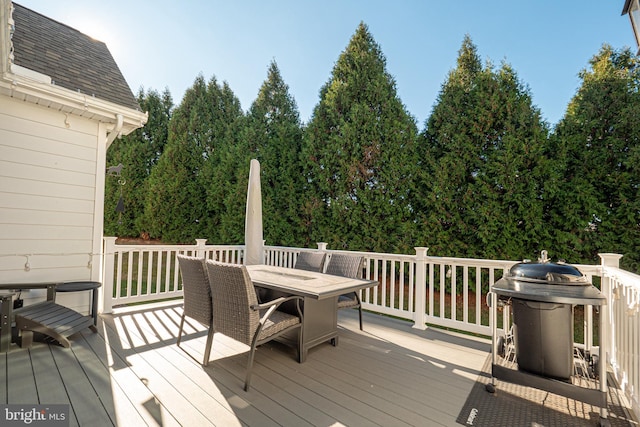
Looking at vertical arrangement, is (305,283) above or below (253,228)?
below

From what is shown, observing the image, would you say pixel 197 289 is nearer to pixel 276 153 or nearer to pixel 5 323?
pixel 5 323

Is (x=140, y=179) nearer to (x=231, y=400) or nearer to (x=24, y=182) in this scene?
(x=24, y=182)

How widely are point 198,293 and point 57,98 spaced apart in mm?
3017

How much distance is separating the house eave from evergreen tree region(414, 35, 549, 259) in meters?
5.19

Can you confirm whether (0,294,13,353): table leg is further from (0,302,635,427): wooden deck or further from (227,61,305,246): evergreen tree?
(227,61,305,246): evergreen tree

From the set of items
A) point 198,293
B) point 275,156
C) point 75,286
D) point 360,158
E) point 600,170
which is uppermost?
point 275,156

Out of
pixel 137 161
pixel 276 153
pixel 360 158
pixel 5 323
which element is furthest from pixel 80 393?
pixel 137 161

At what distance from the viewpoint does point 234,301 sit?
245 centimetres

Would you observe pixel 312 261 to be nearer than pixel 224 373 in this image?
No

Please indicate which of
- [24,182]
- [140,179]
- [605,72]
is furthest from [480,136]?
[140,179]

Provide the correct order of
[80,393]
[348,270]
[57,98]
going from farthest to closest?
[348,270], [57,98], [80,393]

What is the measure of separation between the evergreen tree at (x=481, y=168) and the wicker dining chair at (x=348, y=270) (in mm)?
2379

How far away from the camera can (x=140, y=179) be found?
10.5 m

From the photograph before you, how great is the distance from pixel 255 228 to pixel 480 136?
4378mm
